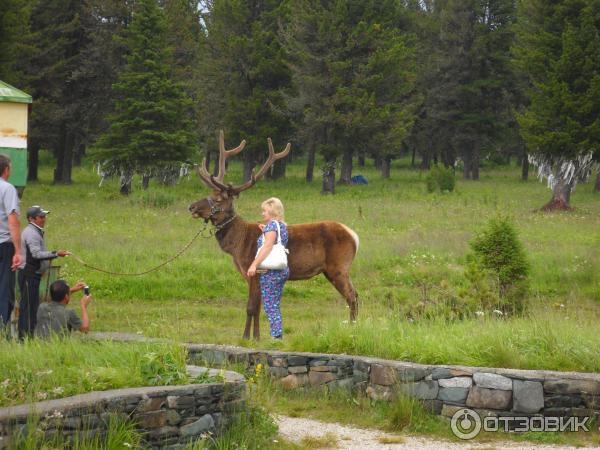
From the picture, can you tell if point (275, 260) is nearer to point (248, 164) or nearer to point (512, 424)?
point (512, 424)

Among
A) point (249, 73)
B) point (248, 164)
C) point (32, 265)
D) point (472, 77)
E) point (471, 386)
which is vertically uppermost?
point (472, 77)

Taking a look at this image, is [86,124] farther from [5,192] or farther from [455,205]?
[5,192]

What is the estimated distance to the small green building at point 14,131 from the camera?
1223cm

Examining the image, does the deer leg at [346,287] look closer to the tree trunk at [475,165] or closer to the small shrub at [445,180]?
the small shrub at [445,180]

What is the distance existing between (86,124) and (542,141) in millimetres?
22324

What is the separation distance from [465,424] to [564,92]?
88.3ft

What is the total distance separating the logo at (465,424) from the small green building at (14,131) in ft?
21.7

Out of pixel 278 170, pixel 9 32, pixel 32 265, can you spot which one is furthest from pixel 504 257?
pixel 278 170

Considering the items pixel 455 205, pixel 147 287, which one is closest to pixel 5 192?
pixel 147 287

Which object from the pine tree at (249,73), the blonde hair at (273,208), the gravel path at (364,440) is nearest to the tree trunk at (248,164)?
the pine tree at (249,73)

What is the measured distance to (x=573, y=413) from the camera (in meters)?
8.47

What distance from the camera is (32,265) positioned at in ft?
35.7

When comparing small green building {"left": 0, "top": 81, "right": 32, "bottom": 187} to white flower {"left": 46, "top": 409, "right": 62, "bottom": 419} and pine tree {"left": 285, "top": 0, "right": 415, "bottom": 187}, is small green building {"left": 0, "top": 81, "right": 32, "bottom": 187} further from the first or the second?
pine tree {"left": 285, "top": 0, "right": 415, "bottom": 187}

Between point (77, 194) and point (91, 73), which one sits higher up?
point (91, 73)
